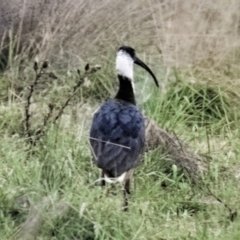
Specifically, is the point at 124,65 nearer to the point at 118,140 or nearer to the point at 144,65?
the point at 144,65

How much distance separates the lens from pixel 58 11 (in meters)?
7.71

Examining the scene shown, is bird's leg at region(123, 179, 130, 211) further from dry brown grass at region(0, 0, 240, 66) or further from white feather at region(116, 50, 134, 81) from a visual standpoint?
dry brown grass at region(0, 0, 240, 66)

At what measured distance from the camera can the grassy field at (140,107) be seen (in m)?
5.42

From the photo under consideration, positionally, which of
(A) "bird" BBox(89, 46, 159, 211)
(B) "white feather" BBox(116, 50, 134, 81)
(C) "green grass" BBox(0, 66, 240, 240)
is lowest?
(C) "green grass" BBox(0, 66, 240, 240)

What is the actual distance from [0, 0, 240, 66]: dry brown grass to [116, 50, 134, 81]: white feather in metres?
0.90

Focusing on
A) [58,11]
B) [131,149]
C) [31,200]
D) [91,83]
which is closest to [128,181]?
[131,149]

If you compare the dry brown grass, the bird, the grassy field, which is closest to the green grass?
the grassy field

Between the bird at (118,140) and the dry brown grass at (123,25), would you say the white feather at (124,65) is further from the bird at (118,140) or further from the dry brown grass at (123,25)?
the dry brown grass at (123,25)

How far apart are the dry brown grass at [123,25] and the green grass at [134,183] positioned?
387 mm

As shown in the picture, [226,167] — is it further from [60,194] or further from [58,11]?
[58,11]

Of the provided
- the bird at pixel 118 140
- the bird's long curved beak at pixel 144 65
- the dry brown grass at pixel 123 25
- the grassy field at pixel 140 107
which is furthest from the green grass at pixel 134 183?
the dry brown grass at pixel 123 25

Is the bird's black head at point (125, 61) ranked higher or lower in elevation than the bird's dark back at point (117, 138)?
higher

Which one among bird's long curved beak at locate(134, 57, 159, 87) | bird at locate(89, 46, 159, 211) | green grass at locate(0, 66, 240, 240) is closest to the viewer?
green grass at locate(0, 66, 240, 240)

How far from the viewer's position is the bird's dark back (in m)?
5.81
